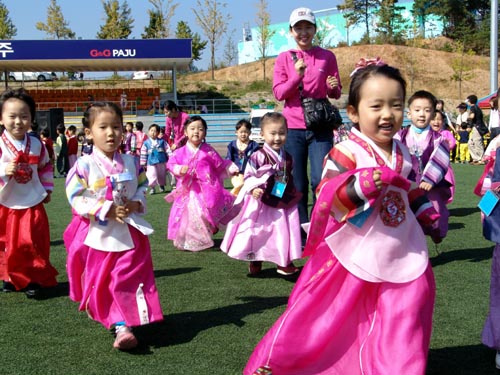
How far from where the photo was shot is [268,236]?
605 cm

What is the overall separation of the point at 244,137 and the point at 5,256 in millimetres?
4592

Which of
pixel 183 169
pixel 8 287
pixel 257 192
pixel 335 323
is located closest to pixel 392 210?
pixel 335 323

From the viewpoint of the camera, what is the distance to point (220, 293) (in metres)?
5.52

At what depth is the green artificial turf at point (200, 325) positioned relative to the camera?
386 centimetres

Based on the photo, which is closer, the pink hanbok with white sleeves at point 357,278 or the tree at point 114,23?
the pink hanbok with white sleeves at point 357,278

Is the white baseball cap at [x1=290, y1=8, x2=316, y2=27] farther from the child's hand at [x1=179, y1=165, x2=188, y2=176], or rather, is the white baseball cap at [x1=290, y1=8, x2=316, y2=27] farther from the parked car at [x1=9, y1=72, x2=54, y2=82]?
the parked car at [x1=9, y1=72, x2=54, y2=82]

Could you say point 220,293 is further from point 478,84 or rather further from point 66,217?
point 478,84

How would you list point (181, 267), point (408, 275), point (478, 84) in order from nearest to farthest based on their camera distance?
point (408, 275), point (181, 267), point (478, 84)

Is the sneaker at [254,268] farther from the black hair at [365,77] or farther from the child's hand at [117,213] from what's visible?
the black hair at [365,77]

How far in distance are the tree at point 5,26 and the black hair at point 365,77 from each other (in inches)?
2179

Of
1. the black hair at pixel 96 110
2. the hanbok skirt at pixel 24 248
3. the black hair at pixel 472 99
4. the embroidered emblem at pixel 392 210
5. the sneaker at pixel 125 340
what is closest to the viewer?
the embroidered emblem at pixel 392 210

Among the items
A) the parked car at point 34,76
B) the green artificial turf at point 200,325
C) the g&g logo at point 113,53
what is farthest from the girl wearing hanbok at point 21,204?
the parked car at point 34,76

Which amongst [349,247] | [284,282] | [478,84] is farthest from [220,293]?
[478,84]

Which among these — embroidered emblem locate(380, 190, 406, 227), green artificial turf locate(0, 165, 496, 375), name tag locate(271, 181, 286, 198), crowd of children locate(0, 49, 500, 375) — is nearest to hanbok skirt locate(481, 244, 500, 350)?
crowd of children locate(0, 49, 500, 375)
